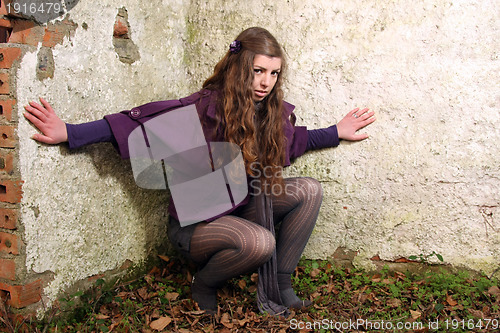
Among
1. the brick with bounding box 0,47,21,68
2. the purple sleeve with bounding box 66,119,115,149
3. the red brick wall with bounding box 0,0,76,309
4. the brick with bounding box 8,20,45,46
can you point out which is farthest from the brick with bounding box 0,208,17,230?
the brick with bounding box 8,20,45,46

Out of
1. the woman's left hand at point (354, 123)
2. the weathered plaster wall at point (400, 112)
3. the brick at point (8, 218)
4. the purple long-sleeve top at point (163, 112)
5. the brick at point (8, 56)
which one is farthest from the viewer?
the woman's left hand at point (354, 123)

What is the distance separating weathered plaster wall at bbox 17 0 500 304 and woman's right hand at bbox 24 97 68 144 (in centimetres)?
10

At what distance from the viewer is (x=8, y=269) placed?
235cm

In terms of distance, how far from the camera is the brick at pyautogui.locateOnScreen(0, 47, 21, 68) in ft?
7.23

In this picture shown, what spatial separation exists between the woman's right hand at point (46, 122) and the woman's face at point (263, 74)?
3.63ft

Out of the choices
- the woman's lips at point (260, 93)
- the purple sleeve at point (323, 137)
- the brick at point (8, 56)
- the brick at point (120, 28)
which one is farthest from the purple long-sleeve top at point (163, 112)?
the brick at point (120, 28)

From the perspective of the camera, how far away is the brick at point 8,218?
231cm

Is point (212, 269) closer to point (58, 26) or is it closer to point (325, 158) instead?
point (325, 158)

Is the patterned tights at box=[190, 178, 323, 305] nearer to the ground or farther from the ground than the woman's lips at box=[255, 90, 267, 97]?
nearer to the ground

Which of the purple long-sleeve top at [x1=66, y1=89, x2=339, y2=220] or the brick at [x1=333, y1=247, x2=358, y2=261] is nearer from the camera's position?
the purple long-sleeve top at [x1=66, y1=89, x2=339, y2=220]

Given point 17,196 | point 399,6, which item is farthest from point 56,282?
point 399,6

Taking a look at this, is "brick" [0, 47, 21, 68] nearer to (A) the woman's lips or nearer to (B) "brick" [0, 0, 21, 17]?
(B) "brick" [0, 0, 21, 17]

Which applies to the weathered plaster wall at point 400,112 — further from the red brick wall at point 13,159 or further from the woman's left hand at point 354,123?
the red brick wall at point 13,159

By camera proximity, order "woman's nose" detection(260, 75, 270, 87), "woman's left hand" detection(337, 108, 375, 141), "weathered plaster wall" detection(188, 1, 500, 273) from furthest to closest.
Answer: "woman's left hand" detection(337, 108, 375, 141) → "weathered plaster wall" detection(188, 1, 500, 273) → "woman's nose" detection(260, 75, 270, 87)
